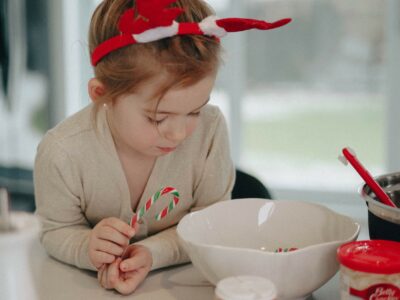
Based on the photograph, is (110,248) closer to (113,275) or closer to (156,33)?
(113,275)

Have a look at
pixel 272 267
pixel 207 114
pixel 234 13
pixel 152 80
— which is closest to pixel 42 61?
pixel 234 13

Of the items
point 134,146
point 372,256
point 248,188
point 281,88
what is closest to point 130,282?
point 134,146

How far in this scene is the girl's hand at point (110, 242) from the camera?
92 cm

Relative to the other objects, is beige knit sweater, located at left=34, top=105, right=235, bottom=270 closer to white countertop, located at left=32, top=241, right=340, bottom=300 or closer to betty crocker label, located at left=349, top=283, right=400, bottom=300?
white countertop, located at left=32, top=241, right=340, bottom=300

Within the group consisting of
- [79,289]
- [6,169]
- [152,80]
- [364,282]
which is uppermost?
[152,80]

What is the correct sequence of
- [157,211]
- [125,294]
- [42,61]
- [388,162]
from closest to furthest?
1. [125,294]
2. [157,211]
3. [388,162]
4. [42,61]

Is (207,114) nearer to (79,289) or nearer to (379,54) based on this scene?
(79,289)

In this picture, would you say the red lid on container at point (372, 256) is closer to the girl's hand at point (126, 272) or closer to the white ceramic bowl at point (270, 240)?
the white ceramic bowl at point (270, 240)

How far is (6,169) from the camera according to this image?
343cm

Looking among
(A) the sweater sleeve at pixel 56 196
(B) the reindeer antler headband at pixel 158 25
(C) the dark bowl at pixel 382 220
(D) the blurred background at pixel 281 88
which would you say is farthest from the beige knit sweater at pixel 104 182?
(D) the blurred background at pixel 281 88

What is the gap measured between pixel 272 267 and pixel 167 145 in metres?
0.31

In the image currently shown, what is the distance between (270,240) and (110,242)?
260 mm

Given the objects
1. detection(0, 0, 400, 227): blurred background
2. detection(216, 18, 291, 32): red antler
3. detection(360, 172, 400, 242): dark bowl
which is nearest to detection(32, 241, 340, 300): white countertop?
detection(360, 172, 400, 242): dark bowl

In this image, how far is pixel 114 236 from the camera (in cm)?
92
